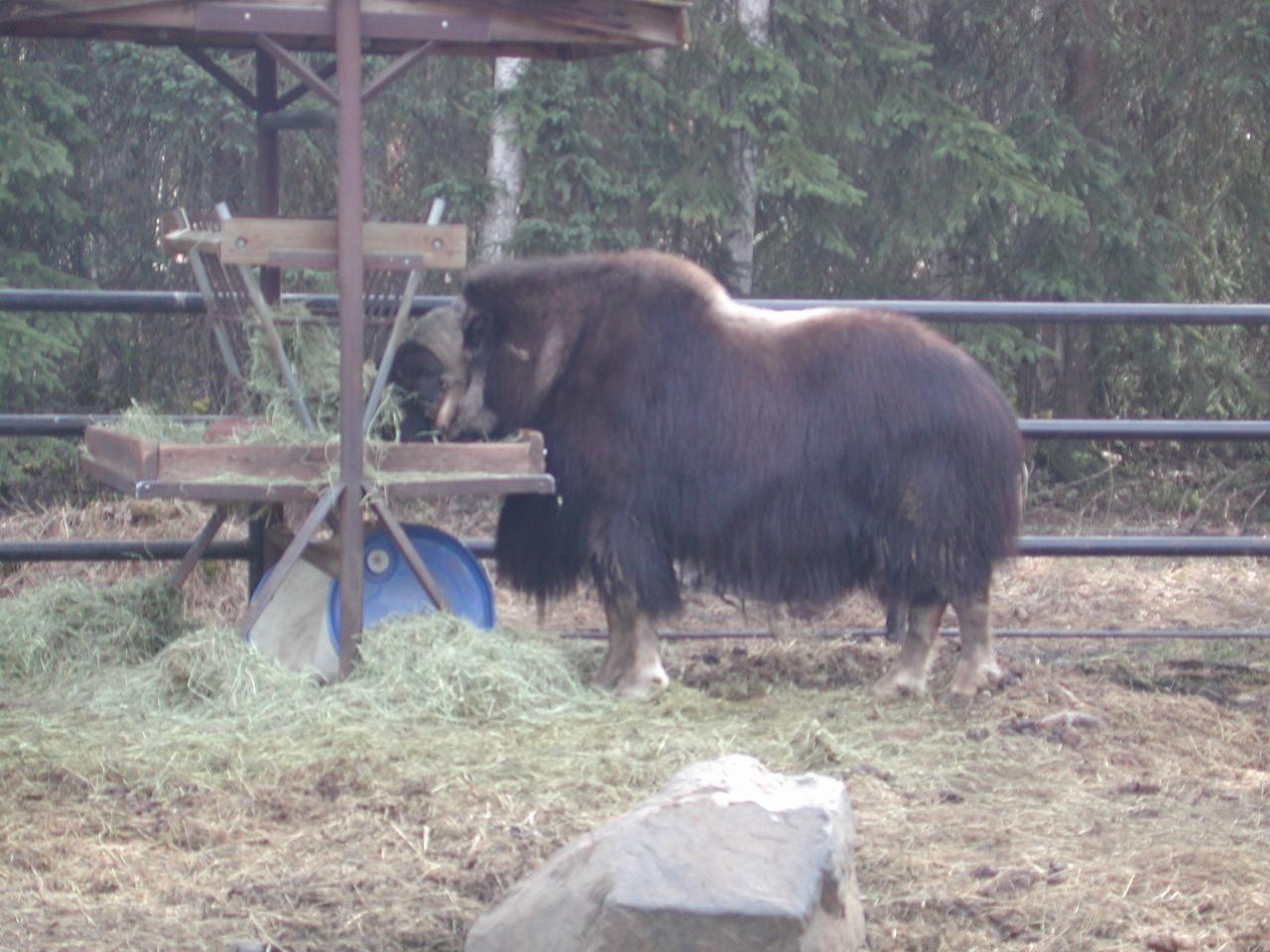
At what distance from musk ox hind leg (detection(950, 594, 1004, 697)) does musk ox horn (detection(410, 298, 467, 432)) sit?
200cm

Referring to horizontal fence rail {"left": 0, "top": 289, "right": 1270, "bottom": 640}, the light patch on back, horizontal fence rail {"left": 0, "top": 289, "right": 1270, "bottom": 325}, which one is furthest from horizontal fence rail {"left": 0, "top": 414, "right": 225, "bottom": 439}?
the light patch on back

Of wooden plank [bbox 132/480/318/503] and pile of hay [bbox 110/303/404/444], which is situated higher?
pile of hay [bbox 110/303/404/444]

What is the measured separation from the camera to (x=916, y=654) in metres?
6.01

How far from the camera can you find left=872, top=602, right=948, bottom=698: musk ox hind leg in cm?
598

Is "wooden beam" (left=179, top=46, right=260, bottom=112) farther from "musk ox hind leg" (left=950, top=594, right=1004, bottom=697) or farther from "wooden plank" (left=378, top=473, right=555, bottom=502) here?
"musk ox hind leg" (left=950, top=594, right=1004, bottom=697)

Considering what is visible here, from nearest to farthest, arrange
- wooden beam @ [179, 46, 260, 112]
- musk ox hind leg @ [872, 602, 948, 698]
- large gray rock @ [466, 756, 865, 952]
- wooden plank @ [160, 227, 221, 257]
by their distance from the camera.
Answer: large gray rock @ [466, 756, 865, 952], wooden plank @ [160, 227, 221, 257], musk ox hind leg @ [872, 602, 948, 698], wooden beam @ [179, 46, 260, 112]

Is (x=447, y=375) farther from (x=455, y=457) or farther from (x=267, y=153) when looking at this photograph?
(x=267, y=153)

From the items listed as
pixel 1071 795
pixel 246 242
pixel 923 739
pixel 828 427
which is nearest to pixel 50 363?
pixel 246 242

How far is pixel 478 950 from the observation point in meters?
3.30

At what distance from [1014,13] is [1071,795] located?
9.73 m

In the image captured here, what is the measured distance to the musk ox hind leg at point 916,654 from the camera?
5.98 metres

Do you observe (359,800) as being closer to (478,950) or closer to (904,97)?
(478,950)

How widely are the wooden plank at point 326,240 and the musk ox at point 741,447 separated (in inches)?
20.4

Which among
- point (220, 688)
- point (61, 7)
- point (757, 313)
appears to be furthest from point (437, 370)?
point (61, 7)
